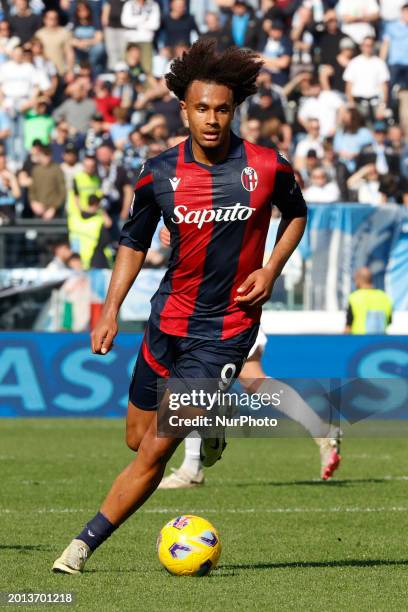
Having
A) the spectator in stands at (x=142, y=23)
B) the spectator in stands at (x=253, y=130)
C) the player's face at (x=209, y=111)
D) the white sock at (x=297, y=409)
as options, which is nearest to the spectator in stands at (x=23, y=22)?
the spectator in stands at (x=142, y=23)

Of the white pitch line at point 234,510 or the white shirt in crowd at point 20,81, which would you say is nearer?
the white pitch line at point 234,510

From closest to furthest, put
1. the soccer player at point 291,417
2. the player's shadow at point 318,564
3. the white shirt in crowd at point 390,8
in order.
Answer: the player's shadow at point 318,564 < the soccer player at point 291,417 < the white shirt in crowd at point 390,8

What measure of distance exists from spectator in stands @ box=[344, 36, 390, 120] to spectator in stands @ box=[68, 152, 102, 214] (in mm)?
4670

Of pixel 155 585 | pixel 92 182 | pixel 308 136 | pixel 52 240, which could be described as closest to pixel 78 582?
pixel 155 585

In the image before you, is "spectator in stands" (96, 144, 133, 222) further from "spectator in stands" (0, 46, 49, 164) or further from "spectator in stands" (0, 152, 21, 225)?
"spectator in stands" (0, 46, 49, 164)

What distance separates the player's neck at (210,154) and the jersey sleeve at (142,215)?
9.3 inches

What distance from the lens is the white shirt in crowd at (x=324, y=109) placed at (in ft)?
73.5

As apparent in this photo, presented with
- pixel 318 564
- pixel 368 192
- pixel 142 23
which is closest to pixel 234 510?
pixel 318 564

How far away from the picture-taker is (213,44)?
6684 millimetres

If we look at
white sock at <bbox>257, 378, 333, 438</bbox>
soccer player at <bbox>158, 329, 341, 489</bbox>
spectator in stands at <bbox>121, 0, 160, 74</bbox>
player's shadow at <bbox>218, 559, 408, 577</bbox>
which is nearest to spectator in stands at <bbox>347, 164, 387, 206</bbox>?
spectator in stands at <bbox>121, 0, 160, 74</bbox>

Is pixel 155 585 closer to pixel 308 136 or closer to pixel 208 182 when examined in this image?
pixel 208 182

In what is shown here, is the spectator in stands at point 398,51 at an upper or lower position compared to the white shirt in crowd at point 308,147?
upper

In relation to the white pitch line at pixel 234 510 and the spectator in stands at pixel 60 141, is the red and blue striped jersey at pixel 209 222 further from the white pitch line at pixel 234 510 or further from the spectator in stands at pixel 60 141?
the spectator in stands at pixel 60 141

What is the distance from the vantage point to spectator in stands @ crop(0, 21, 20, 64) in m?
23.5
